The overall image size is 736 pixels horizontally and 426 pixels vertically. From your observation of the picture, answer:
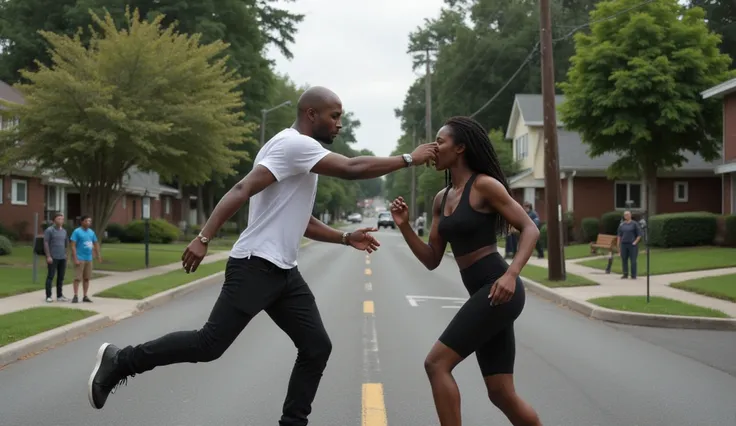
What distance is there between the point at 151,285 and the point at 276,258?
12.7m

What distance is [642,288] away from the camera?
1647cm

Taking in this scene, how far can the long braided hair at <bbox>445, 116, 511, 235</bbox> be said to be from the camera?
173 inches

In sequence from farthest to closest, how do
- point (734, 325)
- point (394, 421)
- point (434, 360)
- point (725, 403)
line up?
point (734, 325) < point (725, 403) < point (394, 421) < point (434, 360)

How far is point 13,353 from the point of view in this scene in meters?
8.39

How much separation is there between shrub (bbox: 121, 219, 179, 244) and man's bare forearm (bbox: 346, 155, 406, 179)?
36283 millimetres

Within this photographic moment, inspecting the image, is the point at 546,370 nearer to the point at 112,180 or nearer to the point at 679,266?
the point at 679,266

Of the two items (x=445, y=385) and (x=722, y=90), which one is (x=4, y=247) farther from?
(x=722, y=90)

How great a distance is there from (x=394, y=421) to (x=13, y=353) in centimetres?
492

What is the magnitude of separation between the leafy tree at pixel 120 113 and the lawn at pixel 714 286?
1298cm

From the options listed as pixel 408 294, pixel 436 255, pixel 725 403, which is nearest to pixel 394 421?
pixel 436 255

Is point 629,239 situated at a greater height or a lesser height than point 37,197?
lesser

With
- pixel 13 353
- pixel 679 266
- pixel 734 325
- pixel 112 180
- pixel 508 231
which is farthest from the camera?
pixel 112 180

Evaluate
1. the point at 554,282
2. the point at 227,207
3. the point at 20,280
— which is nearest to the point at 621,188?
the point at 554,282

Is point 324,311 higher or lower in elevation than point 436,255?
lower
